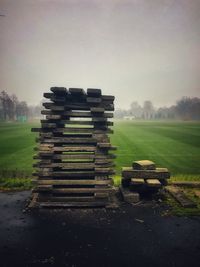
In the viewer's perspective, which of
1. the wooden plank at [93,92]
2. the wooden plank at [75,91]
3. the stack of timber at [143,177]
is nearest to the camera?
the wooden plank at [75,91]

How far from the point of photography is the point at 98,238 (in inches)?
235

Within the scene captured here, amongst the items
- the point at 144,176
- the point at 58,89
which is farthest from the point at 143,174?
the point at 58,89

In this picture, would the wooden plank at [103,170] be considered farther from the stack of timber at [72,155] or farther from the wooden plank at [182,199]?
the wooden plank at [182,199]

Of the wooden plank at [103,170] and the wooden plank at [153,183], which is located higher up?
the wooden plank at [103,170]

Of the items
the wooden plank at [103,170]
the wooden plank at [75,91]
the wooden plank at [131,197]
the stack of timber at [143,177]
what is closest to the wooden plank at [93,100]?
the wooden plank at [75,91]

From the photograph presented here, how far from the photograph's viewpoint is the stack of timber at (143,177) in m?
8.65

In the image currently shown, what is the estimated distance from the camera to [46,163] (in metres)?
8.26

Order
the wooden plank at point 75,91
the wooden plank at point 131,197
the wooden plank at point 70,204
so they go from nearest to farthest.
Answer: the wooden plank at point 70,204 → the wooden plank at point 75,91 → the wooden plank at point 131,197

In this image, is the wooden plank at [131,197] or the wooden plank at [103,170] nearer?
the wooden plank at [103,170]

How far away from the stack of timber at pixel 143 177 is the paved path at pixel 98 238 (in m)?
0.73

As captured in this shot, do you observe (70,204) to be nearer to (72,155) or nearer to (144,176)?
(72,155)

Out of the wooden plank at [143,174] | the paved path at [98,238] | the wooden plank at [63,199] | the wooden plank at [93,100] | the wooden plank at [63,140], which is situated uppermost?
the wooden plank at [93,100]

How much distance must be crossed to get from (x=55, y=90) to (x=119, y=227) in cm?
435

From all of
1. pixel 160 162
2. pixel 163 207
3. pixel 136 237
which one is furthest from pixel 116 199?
pixel 160 162
